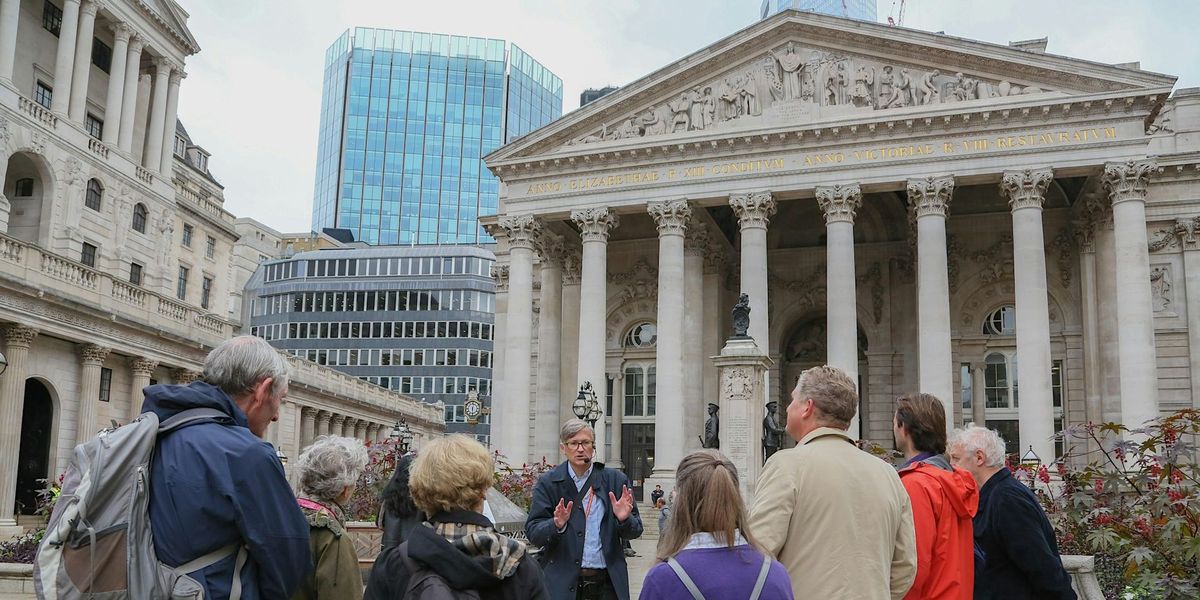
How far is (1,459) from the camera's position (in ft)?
90.6

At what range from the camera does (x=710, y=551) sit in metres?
4.26

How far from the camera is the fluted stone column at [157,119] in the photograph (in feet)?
149

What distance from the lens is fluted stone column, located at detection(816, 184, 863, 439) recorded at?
3309 cm

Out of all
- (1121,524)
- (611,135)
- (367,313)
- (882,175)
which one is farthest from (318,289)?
(1121,524)

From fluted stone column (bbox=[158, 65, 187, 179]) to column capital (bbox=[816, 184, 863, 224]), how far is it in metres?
30.3

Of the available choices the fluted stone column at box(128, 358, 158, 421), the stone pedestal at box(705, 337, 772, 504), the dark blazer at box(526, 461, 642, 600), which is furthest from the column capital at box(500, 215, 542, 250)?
the dark blazer at box(526, 461, 642, 600)

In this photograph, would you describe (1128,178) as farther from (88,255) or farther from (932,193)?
(88,255)

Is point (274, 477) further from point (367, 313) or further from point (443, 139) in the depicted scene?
point (443, 139)

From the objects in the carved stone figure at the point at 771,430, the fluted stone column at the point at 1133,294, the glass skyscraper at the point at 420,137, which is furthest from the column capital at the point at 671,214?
the glass skyscraper at the point at 420,137

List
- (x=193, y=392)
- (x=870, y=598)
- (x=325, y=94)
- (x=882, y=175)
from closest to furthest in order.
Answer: (x=193, y=392), (x=870, y=598), (x=882, y=175), (x=325, y=94)

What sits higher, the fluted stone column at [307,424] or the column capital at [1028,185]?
the column capital at [1028,185]

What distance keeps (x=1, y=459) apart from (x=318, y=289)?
65.2 m

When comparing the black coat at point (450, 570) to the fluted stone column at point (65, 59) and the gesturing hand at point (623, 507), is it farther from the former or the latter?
the fluted stone column at point (65, 59)

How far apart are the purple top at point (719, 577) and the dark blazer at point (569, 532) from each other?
3.26 metres
